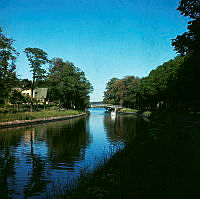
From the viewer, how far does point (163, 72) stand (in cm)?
6994

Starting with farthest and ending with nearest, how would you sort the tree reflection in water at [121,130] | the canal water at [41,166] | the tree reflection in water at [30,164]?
the tree reflection in water at [121,130]
the tree reflection in water at [30,164]
the canal water at [41,166]

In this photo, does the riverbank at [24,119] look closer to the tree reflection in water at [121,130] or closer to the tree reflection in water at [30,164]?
the tree reflection in water at [121,130]

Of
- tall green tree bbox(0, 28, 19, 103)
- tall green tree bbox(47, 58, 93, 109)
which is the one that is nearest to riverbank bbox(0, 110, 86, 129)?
tall green tree bbox(0, 28, 19, 103)

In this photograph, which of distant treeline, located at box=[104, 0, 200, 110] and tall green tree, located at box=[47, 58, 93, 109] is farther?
tall green tree, located at box=[47, 58, 93, 109]

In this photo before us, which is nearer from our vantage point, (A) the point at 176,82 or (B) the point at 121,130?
(B) the point at 121,130

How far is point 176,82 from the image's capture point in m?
44.2

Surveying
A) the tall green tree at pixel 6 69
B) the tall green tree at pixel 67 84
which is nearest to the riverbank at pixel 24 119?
the tall green tree at pixel 6 69

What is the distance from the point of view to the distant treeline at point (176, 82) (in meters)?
18.1

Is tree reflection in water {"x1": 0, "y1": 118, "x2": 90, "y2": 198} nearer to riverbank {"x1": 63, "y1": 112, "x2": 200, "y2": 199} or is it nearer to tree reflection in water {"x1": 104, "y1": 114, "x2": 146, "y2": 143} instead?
riverbank {"x1": 63, "y1": 112, "x2": 200, "y2": 199}

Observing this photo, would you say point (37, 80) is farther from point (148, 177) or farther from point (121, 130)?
point (148, 177)

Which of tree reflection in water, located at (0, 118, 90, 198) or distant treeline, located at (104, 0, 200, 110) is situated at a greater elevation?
distant treeline, located at (104, 0, 200, 110)

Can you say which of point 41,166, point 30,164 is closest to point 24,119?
point 30,164

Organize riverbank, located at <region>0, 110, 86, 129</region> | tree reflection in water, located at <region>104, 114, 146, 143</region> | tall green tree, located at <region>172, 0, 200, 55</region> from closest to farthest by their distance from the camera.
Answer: tall green tree, located at <region>172, 0, 200, 55</region>
tree reflection in water, located at <region>104, 114, 146, 143</region>
riverbank, located at <region>0, 110, 86, 129</region>

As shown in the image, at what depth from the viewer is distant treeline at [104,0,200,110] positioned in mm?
18094
